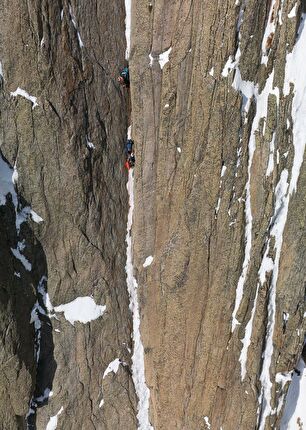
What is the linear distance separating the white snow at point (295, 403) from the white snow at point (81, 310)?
34.2ft

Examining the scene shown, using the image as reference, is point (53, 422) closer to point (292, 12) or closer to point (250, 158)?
point (250, 158)

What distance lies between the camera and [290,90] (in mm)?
14523

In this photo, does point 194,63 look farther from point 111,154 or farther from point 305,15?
point 111,154

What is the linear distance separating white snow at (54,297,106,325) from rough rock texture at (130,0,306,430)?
2535 millimetres

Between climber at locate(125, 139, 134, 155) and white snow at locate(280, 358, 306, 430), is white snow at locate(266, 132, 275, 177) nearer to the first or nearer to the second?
climber at locate(125, 139, 134, 155)

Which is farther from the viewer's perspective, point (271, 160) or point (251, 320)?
point (251, 320)

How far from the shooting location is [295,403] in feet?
65.0

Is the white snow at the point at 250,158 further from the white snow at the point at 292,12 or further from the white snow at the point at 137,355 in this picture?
the white snow at the point at 137,355

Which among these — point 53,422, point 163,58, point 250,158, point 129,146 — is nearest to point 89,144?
point 129,146

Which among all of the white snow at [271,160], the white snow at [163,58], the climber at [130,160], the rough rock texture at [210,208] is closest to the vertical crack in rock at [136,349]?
the rough rock texture at [210,208]

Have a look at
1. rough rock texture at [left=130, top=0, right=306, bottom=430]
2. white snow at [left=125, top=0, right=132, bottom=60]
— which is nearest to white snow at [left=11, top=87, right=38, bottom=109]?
rough rock texture at [left=130, top=0, right=306, bottom=430]

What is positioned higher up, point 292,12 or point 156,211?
point 292,12

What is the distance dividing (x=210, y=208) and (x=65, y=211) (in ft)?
22.8

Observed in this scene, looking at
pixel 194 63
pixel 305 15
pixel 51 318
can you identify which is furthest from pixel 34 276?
pixel 305 15
